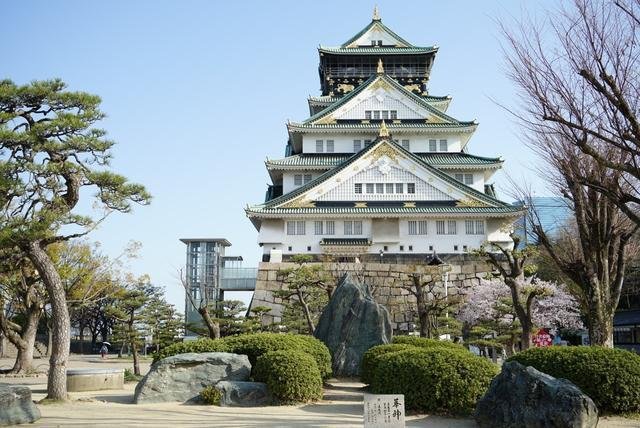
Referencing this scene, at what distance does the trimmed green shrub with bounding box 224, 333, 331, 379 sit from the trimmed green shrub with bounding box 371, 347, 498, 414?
2.75 meters

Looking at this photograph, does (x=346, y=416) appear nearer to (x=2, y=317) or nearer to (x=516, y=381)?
(x=516, y=381)

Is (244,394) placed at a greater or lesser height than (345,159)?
lesser

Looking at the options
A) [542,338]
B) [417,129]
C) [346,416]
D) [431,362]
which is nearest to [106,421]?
[346,416]

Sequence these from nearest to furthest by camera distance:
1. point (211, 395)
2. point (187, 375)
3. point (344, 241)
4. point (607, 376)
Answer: point (607, 376), point (211, 395), point (187, 375), point (344, 241)

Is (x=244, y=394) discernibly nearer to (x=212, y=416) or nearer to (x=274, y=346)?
(x=212, y=416)

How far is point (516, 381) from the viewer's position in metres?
9.01

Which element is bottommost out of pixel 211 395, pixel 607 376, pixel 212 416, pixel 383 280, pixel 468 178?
pixel 212 416

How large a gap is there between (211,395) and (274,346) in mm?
Answer: 1842

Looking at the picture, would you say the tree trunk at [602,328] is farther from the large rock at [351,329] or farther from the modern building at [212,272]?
the modern building at [212,272]

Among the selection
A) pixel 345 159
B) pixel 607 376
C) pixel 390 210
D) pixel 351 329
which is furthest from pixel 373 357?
pixel 345 159

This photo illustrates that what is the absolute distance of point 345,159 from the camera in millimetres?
42375

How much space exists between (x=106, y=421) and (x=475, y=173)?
36.0m

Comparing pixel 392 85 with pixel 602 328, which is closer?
pixel 602 328

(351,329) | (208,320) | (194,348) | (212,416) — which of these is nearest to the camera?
(212,416)
